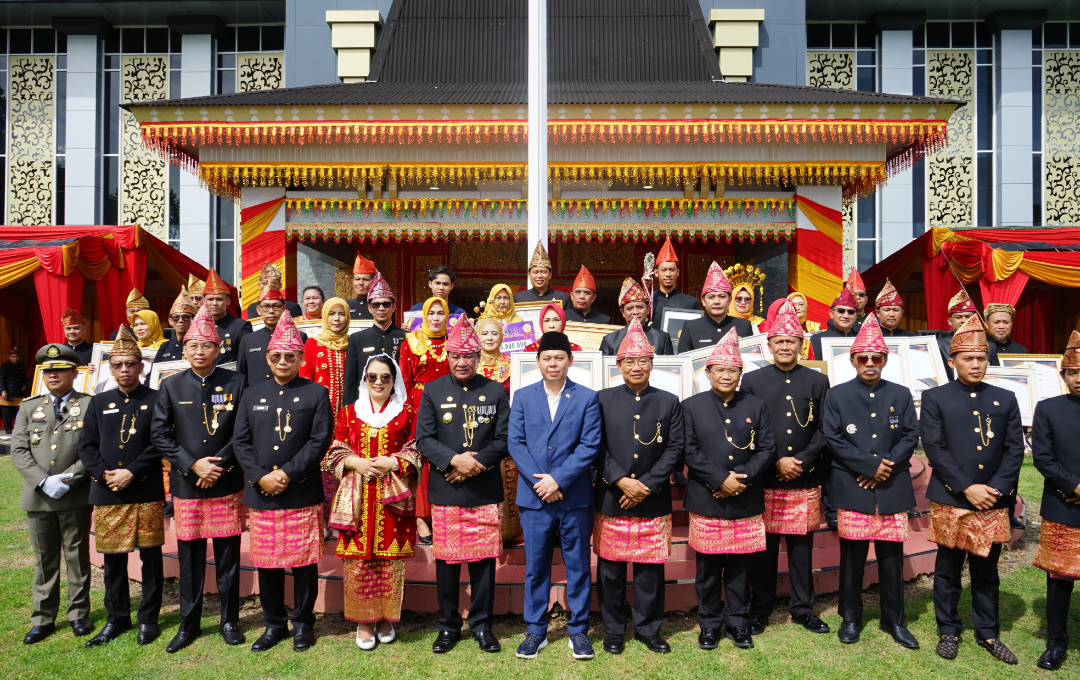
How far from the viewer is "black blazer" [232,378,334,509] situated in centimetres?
362

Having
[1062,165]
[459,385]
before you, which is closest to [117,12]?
[459,385]

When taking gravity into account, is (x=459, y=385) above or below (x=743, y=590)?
above

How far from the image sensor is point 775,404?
3988 mm

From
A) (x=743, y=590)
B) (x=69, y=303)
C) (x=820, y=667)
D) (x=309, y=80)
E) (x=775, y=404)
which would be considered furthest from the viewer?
(x=309, y=80)

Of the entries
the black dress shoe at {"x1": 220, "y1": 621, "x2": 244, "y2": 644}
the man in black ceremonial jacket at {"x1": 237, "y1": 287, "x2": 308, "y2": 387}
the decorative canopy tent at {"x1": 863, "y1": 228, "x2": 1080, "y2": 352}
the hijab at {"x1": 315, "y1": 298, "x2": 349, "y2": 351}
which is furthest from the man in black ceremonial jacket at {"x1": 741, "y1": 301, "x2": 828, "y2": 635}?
the decorative canopy tent at {"x1": 863, "y1": 228, "x2": 1080, "y2": 352}

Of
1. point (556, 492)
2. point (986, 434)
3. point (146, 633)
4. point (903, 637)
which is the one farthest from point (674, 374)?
point (146, 633)

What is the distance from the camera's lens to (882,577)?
149 inches

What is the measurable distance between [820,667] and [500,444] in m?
1.94

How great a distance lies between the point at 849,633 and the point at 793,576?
0.39m

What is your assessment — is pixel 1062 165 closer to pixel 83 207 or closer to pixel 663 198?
pixel 663 198

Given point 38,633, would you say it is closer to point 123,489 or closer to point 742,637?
point 123,489

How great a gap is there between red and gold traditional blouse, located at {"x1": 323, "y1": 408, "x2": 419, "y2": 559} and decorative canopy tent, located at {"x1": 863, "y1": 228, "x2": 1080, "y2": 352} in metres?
9.00

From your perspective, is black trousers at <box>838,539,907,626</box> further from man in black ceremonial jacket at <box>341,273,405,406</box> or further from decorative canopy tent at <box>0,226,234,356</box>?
decorative canopy tent at <box>0,226,234,356</box>

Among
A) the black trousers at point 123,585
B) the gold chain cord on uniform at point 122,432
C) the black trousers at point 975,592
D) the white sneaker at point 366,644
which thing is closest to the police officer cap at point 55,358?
the gold chain cord on uniform at point 122,432
